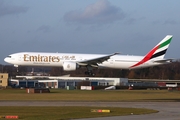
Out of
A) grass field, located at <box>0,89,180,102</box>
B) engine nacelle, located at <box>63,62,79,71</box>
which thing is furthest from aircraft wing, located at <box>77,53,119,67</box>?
grass field, located at <box>0,89,180,102</box>

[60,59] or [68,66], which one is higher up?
[60,59]

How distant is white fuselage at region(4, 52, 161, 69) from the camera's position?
201 feet

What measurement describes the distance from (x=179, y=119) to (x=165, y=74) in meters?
115

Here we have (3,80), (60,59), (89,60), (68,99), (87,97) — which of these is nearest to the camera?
(68,99)

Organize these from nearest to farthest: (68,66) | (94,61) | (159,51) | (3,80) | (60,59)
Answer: (68,66) → (60,59) → (94,61) → (159,51) → (3,80)

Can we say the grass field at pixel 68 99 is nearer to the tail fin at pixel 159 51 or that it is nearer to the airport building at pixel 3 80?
the tail fin at pixel 159 51

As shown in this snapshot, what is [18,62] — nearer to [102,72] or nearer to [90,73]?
[90,73]

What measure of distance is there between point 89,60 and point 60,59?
440 cm

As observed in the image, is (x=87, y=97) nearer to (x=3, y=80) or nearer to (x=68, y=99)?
(x=68, y=99)

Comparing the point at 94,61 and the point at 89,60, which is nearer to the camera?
the point at 89,60

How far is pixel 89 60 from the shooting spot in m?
62.9

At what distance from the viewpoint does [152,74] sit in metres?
139

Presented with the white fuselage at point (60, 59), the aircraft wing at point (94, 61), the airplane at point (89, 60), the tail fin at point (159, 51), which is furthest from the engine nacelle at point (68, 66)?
the tail fin at point (159, 51)

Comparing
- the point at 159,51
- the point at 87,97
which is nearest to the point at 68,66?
the point at 87,97
